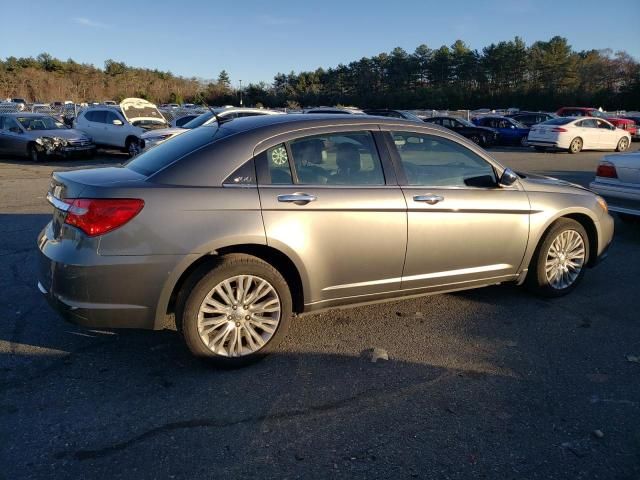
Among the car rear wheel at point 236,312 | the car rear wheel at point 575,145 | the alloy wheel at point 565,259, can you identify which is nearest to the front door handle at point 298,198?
the car rear wheel at point 236,312

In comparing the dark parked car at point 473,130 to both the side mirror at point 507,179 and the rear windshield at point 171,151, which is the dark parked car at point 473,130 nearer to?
the side mirror at point 507,179

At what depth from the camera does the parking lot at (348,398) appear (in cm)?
259

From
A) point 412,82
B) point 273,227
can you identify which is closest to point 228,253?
point 273,227

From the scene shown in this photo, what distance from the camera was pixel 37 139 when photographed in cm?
1661

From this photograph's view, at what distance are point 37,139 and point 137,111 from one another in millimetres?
3322

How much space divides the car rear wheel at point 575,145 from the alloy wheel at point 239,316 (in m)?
22.1

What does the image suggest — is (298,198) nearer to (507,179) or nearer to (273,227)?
(273,227)

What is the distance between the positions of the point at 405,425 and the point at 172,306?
1.71 m

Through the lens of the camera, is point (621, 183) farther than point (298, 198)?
Answer: Yes

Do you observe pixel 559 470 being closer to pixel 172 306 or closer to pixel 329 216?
pixel 329 216

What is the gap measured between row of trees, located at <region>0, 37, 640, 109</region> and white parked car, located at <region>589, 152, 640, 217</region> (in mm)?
52218

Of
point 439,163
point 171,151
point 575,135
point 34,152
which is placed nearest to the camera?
point 171,151

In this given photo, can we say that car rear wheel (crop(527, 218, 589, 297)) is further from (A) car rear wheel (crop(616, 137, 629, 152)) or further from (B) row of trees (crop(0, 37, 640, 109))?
(B) row of trees (crop(0, 37, 640, 109))

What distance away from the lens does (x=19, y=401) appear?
3064mm
